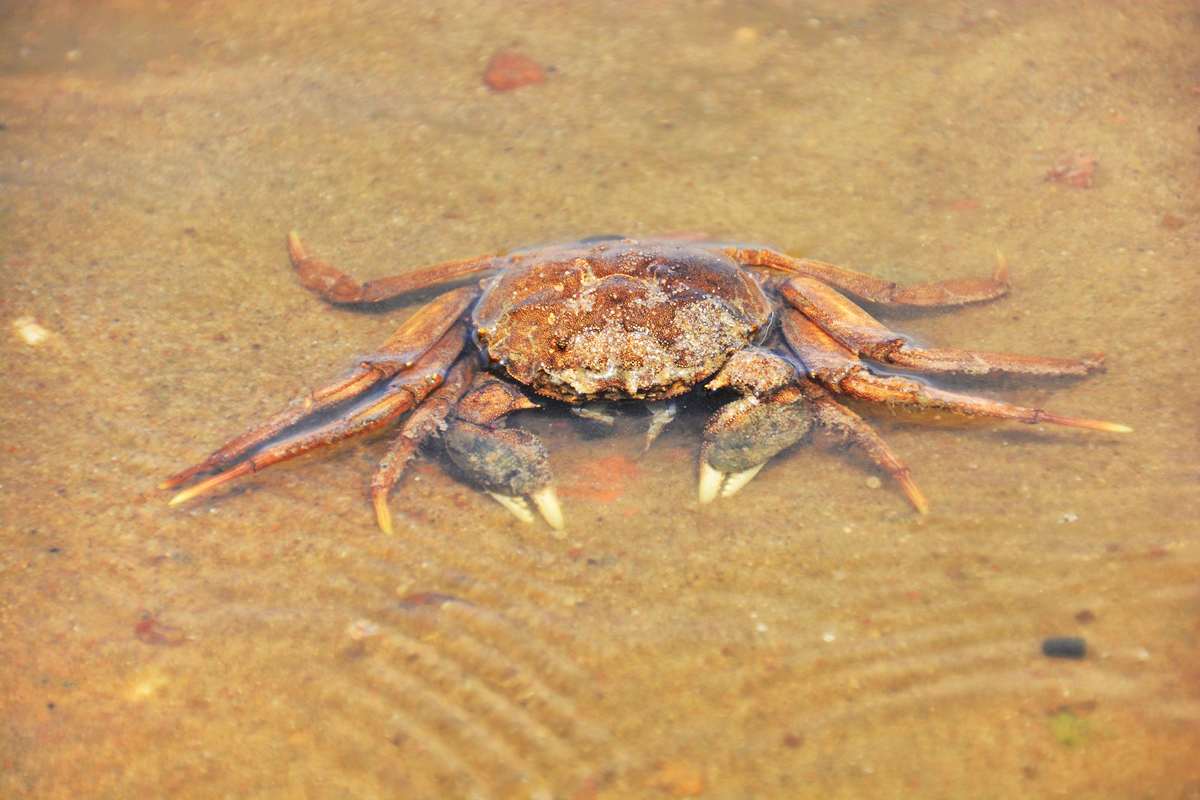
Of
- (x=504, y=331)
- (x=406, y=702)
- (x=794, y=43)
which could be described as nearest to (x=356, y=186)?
(x=504, y=331)

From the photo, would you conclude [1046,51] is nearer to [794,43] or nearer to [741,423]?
[794,43]

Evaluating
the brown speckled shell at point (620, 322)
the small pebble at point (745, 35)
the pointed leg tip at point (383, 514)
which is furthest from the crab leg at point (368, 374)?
the small pebble at point (745, 35)

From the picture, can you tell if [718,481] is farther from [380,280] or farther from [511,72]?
[511,72]

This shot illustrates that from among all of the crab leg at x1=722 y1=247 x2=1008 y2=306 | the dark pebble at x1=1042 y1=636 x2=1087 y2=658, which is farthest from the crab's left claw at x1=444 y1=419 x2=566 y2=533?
the dark pebble at x1=1042 y1=636 x2=1087 y2=658

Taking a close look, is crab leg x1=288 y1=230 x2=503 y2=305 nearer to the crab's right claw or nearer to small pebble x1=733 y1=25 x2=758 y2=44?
the crab's right claw

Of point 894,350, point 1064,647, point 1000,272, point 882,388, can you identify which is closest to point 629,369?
point 882,388

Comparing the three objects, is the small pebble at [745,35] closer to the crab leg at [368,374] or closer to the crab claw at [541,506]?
the crab leg at [368,374]
